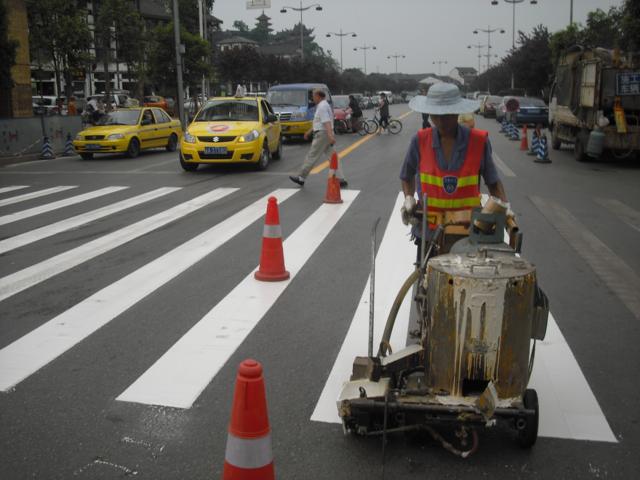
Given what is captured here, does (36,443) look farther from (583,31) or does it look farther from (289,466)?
(583,31)

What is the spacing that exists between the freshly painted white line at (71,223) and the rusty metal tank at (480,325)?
6867 mm

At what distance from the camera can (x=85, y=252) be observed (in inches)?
341

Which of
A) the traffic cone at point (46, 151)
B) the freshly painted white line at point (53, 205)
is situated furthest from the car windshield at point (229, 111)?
the traffic cone at point (46, 151)

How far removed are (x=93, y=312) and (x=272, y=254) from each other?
1.83m

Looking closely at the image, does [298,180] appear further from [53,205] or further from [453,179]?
[453,179]

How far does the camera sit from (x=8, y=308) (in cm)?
647

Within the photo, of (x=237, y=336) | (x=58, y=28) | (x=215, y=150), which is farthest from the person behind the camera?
(x=58, y=28)

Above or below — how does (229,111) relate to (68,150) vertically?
above

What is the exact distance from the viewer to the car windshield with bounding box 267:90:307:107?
1064 inches

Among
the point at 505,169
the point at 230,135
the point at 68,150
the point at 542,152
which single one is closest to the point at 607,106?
the point at 542,152

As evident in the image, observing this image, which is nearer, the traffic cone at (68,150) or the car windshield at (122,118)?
the car windshield at (122,118)

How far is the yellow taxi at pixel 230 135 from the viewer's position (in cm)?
1636

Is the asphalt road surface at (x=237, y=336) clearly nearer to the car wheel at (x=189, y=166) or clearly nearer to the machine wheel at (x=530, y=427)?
the machine wheel at (x=530, y=427)

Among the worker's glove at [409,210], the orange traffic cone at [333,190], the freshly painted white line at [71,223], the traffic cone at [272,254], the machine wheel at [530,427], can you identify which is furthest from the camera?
the orange traffic cone at [333,190]
